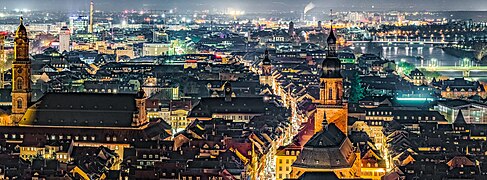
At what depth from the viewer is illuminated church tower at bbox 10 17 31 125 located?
68.6m

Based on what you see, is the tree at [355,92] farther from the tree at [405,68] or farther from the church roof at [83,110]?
the tree at [405,68]

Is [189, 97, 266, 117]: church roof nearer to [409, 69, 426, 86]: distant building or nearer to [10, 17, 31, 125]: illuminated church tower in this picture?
[10, 17, 31, 125]: illuminated church tower

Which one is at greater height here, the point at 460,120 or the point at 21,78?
the point at 21,78

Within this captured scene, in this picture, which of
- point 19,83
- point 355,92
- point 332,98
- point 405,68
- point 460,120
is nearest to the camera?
point 332,98

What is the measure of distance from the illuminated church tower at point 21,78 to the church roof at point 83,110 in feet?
2.60

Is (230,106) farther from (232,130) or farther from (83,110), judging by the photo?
(83,110)

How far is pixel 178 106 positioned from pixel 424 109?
18.1 metres

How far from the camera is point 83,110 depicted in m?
67.4

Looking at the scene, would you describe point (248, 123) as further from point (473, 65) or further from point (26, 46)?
point (473, 65)

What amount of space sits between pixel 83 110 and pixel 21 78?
4.43m

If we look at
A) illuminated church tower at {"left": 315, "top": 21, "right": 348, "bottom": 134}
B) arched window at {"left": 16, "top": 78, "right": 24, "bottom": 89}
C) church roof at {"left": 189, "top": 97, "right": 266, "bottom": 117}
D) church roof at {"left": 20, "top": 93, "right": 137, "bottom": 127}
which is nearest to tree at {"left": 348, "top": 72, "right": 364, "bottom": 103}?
church roof at {"left": 189, "top": 97, "right": 266, "bottom": 117}

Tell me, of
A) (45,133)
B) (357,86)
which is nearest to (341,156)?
(45,133)

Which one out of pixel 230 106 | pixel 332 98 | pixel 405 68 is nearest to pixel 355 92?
pixel 230 106

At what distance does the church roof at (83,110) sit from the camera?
220ft
